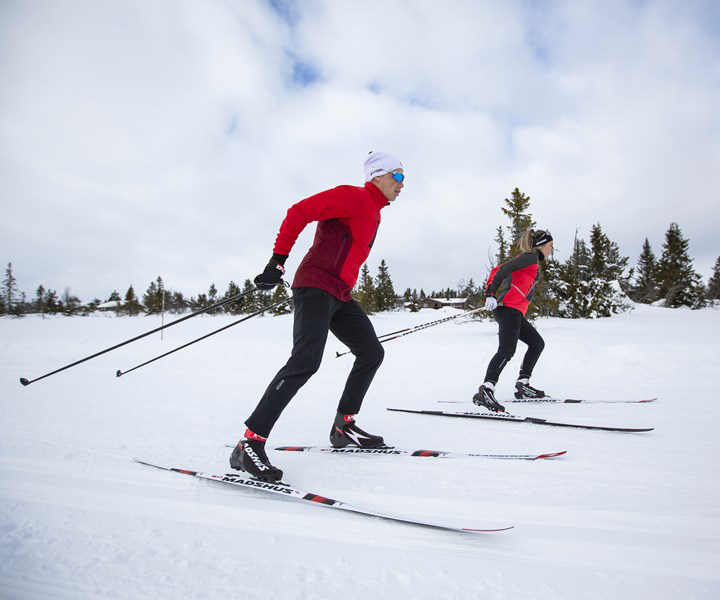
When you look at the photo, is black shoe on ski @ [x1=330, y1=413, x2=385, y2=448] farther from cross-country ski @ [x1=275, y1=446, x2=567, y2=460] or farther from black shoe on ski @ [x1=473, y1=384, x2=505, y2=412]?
black shoe on ski @ [x1=473, y1=384, x2=505, y2=412]

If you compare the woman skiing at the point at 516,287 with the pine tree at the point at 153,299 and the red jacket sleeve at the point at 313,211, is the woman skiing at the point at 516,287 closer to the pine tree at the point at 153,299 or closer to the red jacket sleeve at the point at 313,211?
the red jacket sleeve at the point at 313,211

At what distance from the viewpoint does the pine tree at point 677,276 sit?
3856cm

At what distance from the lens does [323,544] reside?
4.95 ft

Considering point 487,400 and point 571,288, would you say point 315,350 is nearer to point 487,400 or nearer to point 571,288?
point 487,400

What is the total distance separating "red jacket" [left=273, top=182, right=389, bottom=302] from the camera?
7.89 ft

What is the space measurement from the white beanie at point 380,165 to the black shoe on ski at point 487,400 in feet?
8.10

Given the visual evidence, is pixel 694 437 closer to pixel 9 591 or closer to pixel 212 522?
pixel 212 522

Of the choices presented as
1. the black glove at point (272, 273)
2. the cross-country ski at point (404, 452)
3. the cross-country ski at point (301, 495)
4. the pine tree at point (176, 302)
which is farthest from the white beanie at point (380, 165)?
the pine tree at point (176, 302)

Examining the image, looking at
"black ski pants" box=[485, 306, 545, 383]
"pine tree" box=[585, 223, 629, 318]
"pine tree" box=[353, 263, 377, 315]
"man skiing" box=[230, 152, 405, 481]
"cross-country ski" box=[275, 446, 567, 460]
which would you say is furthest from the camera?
"pine tree" box=[353, 263, 377, 315]

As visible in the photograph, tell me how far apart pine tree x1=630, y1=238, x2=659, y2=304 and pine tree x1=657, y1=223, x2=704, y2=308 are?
211 inches

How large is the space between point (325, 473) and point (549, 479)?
1.29m

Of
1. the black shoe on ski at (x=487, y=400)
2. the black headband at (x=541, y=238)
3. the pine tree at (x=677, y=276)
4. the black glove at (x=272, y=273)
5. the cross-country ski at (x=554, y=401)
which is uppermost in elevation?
the pine tree at (x=677, y=276)

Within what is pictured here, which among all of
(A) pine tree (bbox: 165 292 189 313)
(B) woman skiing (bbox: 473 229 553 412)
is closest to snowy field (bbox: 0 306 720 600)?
(B) woman skiing (bbox: 473 229 553 412)

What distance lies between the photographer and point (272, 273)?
232cm
